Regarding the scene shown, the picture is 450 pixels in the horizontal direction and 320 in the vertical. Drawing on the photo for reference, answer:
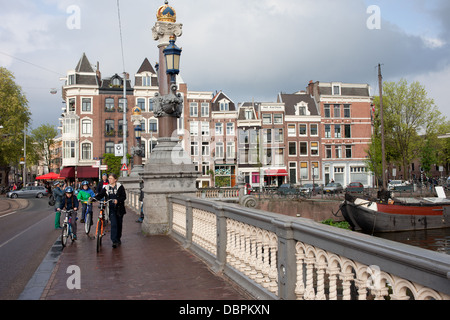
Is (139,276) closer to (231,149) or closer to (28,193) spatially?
(28,193)

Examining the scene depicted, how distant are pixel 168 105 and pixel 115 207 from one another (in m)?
3.47

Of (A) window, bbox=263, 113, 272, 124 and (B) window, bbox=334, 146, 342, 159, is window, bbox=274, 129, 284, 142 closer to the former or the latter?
(A) window, bbox=263, 113, 272, 124

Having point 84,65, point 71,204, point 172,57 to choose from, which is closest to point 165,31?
point 172,57

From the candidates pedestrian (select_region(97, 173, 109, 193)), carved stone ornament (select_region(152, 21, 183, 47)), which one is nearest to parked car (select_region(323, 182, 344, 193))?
pedestrian (select_region(97, 173, 109, 193))

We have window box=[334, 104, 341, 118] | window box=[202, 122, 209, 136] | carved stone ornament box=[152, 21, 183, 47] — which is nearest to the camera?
carved stone ornament box=[152, 21, 183, 47]

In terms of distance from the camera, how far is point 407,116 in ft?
167

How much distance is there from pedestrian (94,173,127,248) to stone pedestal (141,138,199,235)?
53.0 inches

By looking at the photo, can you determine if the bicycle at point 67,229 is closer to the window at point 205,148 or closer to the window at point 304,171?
the window at point 205,148

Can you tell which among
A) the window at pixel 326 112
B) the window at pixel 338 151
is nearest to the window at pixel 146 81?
the window at pixel 326 112

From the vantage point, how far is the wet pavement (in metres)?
5.45

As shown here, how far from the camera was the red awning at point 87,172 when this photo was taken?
176ft

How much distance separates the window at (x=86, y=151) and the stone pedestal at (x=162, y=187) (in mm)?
46298

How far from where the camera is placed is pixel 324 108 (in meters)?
56.8
